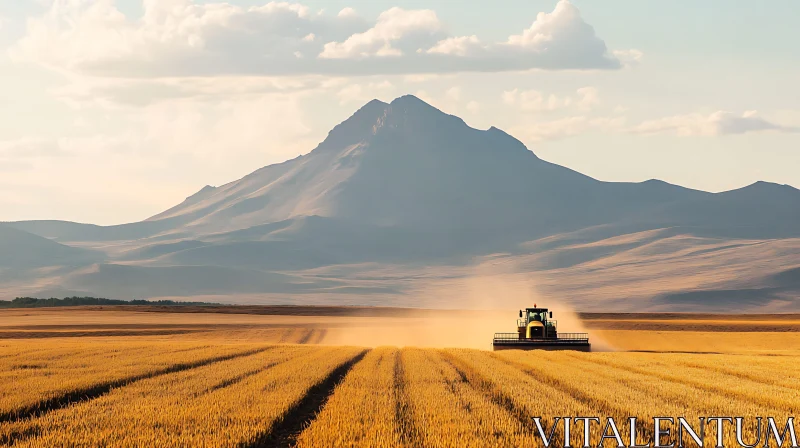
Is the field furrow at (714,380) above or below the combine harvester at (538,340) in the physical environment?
below

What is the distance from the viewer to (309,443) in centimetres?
1614

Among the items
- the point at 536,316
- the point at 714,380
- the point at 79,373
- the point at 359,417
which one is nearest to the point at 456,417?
the point at 359,417

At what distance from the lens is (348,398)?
21688 mm

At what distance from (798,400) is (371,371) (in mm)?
12602

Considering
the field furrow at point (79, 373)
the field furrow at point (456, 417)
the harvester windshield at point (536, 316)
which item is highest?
the harvester windshield at point (536, 316)

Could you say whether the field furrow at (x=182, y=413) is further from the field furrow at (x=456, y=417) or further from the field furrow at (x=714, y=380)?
the field furrow at (x=714, y=380)

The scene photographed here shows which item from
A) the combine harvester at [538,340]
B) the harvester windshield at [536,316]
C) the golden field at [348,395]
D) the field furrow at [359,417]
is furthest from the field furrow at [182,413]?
the harvester windshield at [536,316]

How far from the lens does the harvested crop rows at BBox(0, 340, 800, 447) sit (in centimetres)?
1694

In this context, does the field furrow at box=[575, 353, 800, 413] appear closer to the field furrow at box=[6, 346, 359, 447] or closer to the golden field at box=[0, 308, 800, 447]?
the golden field at box=[0, 308, 800, 447]

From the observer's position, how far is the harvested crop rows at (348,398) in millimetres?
16938

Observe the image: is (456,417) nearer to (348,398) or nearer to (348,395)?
(348,398)

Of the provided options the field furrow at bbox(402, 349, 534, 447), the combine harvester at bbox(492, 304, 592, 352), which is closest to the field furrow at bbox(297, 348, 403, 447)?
the field furrow at bbox(402, 349, 534, 447)

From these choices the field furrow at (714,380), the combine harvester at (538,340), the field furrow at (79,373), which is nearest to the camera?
the field furrow at (79,373)

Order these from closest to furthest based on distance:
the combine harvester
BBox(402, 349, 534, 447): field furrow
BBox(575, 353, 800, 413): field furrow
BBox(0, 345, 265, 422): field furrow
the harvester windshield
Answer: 1. BBox(402, 349, 534, 447): field furrow
2. BBox(0, 345, 265, 422): field furrow
3. BBox(575, 353, 800, 413): field furrow
4. the combine harvester
5. the harvester windshield
